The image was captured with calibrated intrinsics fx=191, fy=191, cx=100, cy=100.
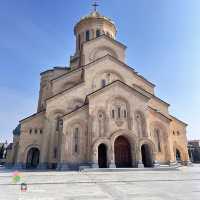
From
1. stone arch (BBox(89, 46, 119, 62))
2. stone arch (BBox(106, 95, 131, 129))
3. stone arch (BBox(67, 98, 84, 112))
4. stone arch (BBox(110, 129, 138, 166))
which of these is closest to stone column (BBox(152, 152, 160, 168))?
stone arch (BBox(110, 129, 138, 166))

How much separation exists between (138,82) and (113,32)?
542 inches

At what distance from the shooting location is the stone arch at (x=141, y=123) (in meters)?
20.2

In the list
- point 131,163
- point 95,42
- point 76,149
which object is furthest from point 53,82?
point 131,163

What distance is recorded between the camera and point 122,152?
20.5m

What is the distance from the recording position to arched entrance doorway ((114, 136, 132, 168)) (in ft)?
66.0

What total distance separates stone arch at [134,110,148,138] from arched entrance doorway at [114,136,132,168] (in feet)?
6.09

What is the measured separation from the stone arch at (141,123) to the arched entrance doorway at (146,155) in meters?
1.37

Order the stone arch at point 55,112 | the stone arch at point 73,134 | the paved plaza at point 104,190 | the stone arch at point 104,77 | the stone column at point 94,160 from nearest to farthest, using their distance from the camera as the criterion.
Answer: the paved plaza at point 104,190
the stone column at point 94,160
the stone arch at point 73,134
the stone arch at point 55,112
the stone arch at point 104,77

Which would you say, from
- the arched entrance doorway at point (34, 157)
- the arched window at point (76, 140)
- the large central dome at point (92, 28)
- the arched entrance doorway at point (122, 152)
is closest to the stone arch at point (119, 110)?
the arched entrance doorway at point (122, 152)

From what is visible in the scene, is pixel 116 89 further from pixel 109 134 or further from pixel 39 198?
pixel 39 198

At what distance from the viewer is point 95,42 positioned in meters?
28.4

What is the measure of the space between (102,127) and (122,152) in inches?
146

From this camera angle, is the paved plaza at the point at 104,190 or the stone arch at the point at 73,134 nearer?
the paved plaza at the point at 104,190

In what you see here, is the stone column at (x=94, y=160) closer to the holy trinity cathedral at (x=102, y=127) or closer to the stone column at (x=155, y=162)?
the holy trinity cathedral at (x=102, y=127)
